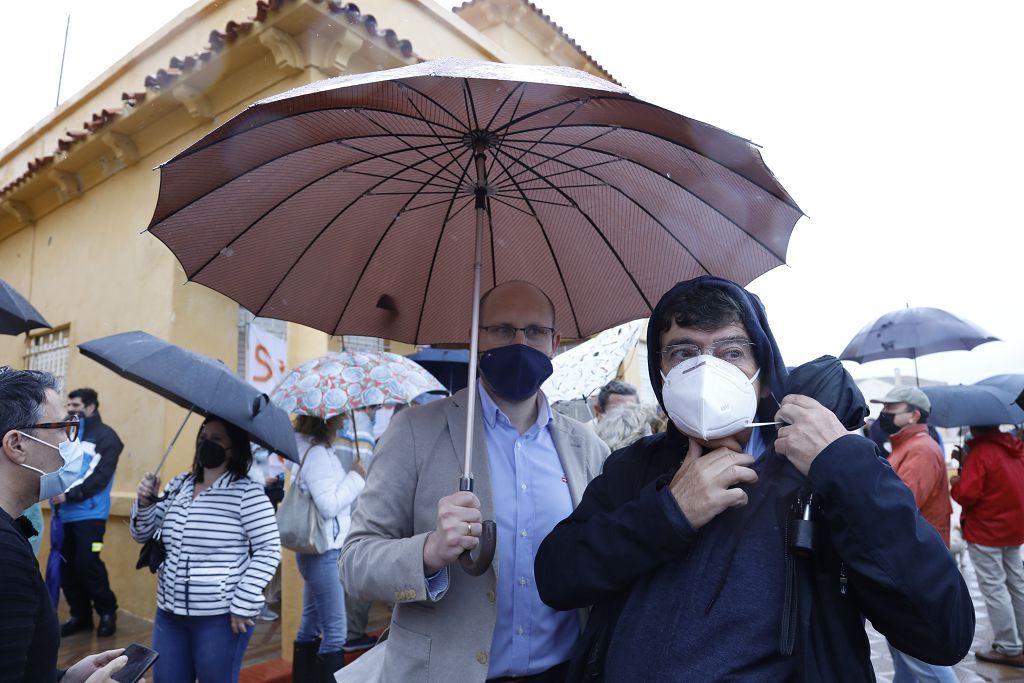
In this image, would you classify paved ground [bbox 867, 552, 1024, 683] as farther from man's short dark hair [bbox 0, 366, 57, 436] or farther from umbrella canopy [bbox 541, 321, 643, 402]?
man's short dark hair [bbox 0, 366, 57, 436]

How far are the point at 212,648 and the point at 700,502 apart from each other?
3029 millimetres

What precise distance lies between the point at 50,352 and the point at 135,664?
8950 millimetres

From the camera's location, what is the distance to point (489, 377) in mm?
2266

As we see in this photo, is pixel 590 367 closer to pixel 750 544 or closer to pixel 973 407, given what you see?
pixel 973 407

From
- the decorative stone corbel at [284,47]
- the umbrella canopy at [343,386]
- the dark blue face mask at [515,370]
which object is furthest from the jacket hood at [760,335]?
the decorative stone corbel at [284,47]

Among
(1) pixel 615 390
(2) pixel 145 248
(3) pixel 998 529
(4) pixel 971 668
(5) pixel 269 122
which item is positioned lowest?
(4) pixel 971 668

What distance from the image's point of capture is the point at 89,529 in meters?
6.54

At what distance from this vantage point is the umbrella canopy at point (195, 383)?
3.62m

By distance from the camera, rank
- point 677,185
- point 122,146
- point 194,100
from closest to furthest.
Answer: point 677,185 → point 194,100 → point 122,146

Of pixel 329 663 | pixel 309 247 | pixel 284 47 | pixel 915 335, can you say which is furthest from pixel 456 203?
pixel 915 335

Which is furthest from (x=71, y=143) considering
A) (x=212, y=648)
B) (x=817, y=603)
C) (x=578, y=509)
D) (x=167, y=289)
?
(x=817, y=603)

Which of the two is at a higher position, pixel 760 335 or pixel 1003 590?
pixel 760 335

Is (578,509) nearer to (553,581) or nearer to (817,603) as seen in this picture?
(553,581)

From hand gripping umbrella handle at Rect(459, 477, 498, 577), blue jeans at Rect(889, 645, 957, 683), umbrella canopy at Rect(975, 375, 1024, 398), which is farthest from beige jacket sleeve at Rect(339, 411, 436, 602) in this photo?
umbrella canopy at Rect(975, 375, 1024, 398)
